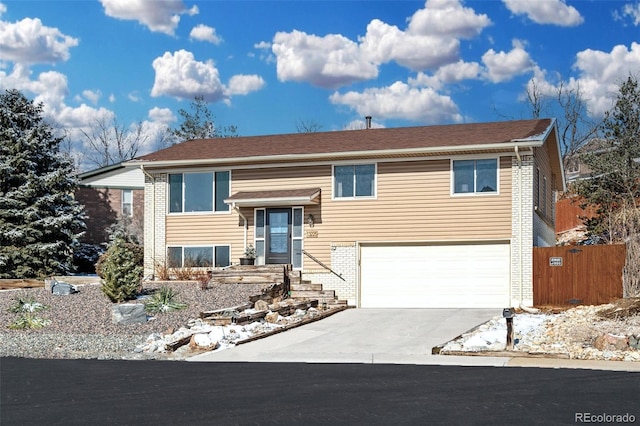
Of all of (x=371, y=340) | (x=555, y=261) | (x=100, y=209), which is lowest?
(x=371, y=340)

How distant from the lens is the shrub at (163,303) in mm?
18156

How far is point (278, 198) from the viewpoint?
22.7 meters

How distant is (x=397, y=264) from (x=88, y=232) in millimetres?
18830

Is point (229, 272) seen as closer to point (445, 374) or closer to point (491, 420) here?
point (445, 374)

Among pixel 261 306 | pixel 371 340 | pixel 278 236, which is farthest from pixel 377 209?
pixel 371 340

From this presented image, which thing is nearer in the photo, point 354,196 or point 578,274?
point 578,274

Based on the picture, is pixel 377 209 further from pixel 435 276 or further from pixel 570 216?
pixel 570 216

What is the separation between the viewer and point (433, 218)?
872 inches

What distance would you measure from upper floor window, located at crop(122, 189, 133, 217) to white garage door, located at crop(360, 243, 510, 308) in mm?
17103

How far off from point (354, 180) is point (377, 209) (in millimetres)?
1170

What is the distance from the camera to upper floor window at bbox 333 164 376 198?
22891 mm

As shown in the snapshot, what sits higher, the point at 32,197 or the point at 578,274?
the point at 32,197

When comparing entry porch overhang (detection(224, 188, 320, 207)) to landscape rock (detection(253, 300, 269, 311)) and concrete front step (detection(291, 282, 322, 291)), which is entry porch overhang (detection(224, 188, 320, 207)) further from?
landscape rock (detection(253, 300, 269, 311))

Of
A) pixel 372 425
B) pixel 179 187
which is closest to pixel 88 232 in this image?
pixel 179 187
